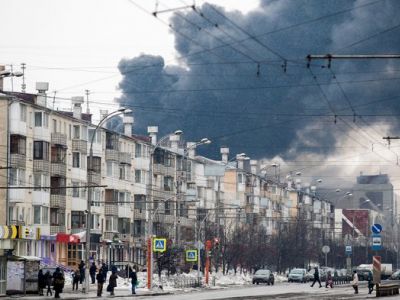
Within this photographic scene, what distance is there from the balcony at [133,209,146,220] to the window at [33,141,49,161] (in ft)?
106

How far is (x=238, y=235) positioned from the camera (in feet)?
499

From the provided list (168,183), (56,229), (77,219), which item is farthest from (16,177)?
(168,183)

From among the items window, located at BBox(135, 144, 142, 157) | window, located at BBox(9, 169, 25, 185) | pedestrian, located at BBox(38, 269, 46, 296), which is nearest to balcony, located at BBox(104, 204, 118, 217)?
window, located at BBox(135, 144, 142, 157)

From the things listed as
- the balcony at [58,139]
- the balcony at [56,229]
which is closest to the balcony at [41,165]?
the balcony at [58,139]

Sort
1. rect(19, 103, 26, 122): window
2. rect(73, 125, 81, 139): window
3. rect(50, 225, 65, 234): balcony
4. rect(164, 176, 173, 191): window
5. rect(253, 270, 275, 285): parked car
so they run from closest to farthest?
1. rect(19, 103, 26, 122): window
2. rect(253, 270, 275, 285): parked car
3. rect(50, 225, 65, 234): balcony
4. rect(73, 125, 81, 139): window
5. rect(164, 176, 173, 191): window

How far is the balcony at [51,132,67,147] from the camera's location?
413ft

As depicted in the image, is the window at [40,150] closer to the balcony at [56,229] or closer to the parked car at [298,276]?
the balcony at [56,229]

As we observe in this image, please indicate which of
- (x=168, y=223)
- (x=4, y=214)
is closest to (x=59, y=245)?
(x=4, y=214)

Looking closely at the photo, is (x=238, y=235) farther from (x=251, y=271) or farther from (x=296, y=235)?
(x=296, y=235)

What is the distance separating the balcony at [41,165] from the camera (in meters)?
122

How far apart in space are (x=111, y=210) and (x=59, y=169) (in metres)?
18.2

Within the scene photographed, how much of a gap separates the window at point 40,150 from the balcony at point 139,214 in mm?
32229

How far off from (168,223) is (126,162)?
46.3ft

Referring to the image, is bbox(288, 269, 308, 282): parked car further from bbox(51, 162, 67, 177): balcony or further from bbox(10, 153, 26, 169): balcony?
bbox(10, 153, 26, 169): balcony
